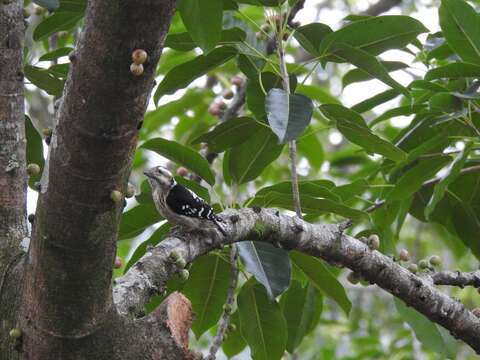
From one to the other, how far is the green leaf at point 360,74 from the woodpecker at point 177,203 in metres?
0.90

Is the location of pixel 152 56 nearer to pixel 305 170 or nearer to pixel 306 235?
pixel 306 235

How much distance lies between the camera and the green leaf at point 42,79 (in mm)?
2926

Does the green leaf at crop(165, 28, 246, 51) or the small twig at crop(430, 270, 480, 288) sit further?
the green leaf at crop(165, 28, 246, 51)

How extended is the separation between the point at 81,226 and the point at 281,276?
110 centimetres

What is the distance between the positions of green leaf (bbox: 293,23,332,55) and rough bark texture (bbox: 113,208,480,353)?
2.61 ft

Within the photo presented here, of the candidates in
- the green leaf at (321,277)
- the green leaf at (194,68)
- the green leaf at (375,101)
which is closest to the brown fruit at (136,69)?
the green leaf at (194,68)

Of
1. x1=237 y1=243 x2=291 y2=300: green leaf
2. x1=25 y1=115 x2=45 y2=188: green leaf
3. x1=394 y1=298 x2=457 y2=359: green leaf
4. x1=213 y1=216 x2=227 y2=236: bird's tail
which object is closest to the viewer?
x1=213 y1=216 x2=227 y2=236: bird's tail

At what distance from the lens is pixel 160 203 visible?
10.8 feet

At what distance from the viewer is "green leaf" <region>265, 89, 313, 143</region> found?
8.42ft

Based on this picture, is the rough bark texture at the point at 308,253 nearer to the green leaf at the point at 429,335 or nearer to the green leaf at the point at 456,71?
the green leaf at the point at 429,335

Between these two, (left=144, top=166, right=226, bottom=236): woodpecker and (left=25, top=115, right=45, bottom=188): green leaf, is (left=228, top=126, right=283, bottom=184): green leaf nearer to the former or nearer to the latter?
(left=144, top=166, right=226, bottom=236): woodpecker

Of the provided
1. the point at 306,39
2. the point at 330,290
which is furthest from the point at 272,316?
the point at 306,39

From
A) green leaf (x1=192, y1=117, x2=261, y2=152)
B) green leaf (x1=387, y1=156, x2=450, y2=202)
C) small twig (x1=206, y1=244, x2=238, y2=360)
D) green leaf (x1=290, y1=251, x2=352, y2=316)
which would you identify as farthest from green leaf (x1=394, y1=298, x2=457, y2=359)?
green leaf (x1=192, y1=117, x2=261, y2=152)

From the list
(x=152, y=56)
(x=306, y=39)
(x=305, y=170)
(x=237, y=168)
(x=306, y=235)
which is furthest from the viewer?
(x=305, y=170)
